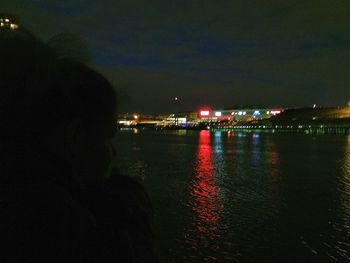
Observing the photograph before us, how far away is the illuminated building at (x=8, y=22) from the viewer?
1.30 meters

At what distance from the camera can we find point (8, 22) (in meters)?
1.41

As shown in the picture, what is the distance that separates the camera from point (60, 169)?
3.72 feet

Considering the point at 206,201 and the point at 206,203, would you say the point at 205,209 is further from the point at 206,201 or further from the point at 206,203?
the point at 206,201

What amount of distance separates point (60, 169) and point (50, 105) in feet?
0.63

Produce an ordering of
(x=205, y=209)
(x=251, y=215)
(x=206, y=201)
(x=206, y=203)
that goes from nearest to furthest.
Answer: (x=251, y=215) → (x=205, y=209) → (x=206, y=203) → (x=206, y=201)

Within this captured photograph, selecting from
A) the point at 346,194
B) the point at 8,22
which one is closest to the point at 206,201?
the point at 346,194

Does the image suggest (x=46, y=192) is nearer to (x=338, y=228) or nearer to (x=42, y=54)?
(x=42, y=54)

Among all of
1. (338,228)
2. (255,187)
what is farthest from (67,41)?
(255,187)

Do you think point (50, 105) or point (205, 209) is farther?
point (205, 209)

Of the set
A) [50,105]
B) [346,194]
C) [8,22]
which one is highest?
[8,22]

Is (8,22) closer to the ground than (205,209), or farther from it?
farther from it

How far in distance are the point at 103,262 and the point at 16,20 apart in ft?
3.09

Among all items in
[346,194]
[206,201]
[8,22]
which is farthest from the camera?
[346,194]

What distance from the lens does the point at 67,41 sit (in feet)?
4.12
